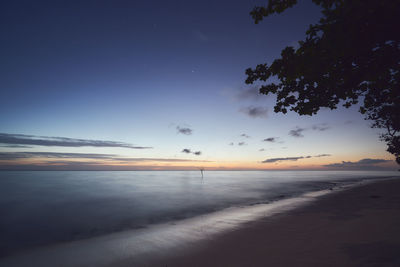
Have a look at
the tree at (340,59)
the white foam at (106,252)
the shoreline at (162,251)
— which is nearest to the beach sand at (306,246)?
the shoreline at (162,251)

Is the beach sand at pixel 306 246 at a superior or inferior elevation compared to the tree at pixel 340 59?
→ inferior

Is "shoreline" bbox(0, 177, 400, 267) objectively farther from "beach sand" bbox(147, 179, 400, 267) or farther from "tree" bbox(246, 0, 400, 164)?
"tree" bbox(246, 0, 400, 164)

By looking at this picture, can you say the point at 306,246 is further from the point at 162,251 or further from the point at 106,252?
the point at 106,252

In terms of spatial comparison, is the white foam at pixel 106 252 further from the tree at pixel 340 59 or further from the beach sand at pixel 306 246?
the tree at pixel 340 59

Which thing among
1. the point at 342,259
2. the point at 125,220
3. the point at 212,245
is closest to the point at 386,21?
the point at 342,259

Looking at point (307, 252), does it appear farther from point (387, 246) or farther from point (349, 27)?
point (349, 27)

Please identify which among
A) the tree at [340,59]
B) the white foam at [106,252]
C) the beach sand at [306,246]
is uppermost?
the tree at [340,59]

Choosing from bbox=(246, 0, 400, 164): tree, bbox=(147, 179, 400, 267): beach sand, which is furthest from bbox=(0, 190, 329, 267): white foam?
bbox=(246, 0, 400, 164): tree

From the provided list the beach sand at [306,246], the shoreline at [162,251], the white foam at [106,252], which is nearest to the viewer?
the beach sand at [306,246]

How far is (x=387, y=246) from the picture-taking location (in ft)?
21.0

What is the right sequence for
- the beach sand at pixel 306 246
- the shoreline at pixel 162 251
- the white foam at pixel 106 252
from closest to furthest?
the beach sand at pixel 306 246 < the shoreline at pixel 162 251 < the white foam at pixel 106 252

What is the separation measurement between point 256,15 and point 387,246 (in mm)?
8360

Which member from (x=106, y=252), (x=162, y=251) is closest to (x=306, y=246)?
(x=162, y=251)

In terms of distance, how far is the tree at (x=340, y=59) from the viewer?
3348 mm
